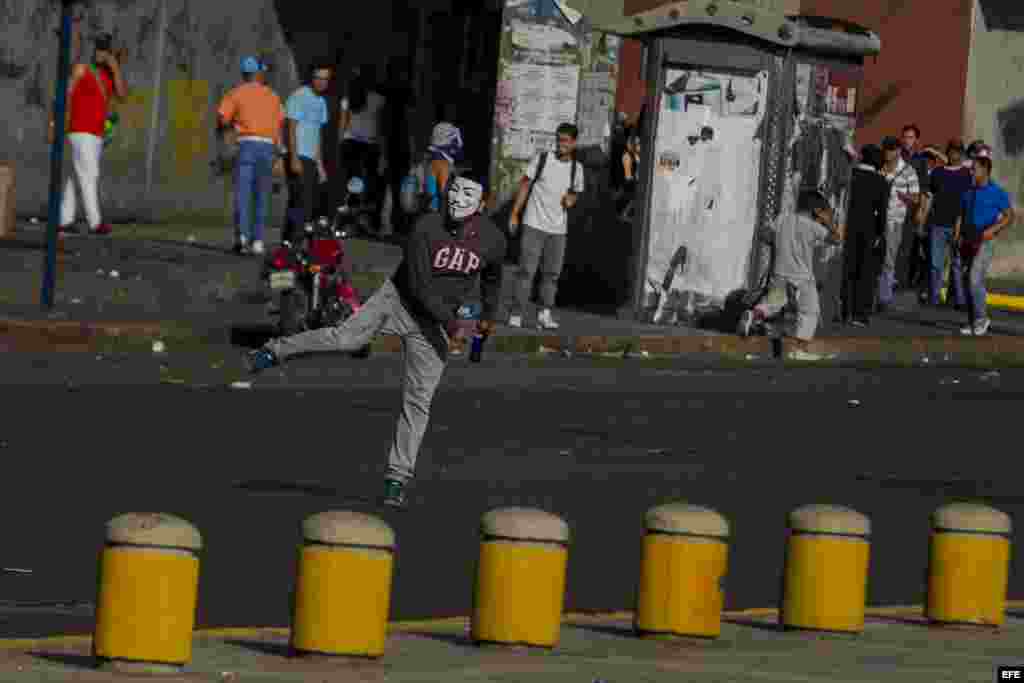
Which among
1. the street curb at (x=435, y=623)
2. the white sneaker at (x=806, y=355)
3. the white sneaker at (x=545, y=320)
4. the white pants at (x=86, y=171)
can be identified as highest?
the white pants at (x=86, y=171)

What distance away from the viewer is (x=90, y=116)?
86.9 ft

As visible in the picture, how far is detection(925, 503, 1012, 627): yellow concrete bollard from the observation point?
11.7 meters

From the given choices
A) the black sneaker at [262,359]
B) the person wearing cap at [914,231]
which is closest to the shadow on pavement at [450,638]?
the black sneaker at [262,359]

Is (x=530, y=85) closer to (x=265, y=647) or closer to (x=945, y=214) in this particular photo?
(x=945, y=214)

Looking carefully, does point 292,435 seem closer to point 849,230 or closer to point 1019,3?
point 849,230

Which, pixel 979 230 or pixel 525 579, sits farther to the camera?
pixel 979 230

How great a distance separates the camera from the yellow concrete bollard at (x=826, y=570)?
36.9 ft

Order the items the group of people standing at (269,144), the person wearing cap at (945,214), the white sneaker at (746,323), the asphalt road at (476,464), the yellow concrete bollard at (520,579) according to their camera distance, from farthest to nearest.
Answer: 1. the person wearing cap at (945,214)
2. the group of people standing at (269,144)
3. the white sneaker at (746,323)
4. the asphalt road at (476,464)
5. the yellow concrete bollard at (520,579)

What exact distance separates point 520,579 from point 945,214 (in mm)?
19169

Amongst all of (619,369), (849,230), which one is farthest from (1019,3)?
(619,369)

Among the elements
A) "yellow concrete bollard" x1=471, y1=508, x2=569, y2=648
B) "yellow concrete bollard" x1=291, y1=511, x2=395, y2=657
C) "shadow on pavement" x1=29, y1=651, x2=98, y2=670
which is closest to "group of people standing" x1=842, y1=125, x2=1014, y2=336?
"yellow concrete bollard" x1=471, y1=508, x2=569, y2=648

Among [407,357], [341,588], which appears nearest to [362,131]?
[407,357]

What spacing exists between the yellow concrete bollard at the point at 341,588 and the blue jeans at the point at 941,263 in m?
19.5

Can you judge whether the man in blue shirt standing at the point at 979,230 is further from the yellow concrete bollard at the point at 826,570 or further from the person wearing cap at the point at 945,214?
the yellow concrete bollard at the point at 826,570
